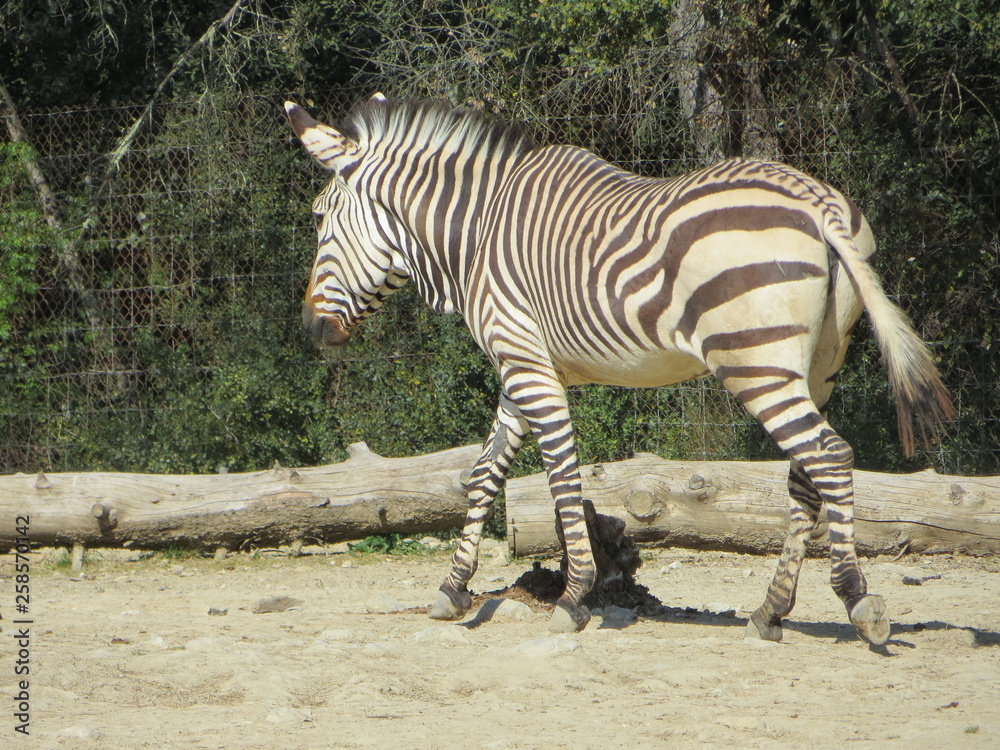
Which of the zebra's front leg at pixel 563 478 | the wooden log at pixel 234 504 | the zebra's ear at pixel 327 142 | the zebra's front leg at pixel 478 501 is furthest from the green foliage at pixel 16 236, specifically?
the zebra's front leg at pixel 563 478

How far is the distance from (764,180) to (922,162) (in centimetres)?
392

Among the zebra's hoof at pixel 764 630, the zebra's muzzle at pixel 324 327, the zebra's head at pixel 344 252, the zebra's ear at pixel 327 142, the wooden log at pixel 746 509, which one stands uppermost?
the zebra's ear at pixel 327 142

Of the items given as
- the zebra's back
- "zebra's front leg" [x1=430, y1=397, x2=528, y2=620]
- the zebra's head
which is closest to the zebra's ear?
the zebra's head

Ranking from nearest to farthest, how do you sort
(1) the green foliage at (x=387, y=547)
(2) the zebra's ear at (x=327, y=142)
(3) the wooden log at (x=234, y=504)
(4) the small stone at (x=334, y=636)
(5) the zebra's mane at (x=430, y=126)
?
(4) the small stone at (x=334, y=636) < (5) the zebra's mane at (x=430, y=126) < (2) the zebra's ear at (x=327, y=142) < (3) the wooden log at (x=234, y=504) < (1) the green foliage at (x=387, y=547)

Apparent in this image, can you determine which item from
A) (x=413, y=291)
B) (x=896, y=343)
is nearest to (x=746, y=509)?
(x=896, y=343)

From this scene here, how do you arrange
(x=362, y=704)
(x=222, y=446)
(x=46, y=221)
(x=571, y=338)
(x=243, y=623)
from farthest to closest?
1. (x=46, y=221)
2. (x=222, y=446)
3. (x=243, y=623)
4. (x=571, y=338)
5. (x=362, y=704)

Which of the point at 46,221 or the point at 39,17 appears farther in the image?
the point at 39,17

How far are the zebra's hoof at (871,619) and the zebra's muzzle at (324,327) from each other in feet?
9.66

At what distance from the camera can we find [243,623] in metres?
5.03

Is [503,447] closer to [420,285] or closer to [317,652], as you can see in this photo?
[420,285]

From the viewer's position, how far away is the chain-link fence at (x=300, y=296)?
7293 millimetres

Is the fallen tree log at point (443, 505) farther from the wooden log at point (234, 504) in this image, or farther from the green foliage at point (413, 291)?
the green foliage at point (413, 291)

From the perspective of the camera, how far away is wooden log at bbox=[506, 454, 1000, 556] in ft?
20.3

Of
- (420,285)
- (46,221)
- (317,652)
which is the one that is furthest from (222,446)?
(317,652)
